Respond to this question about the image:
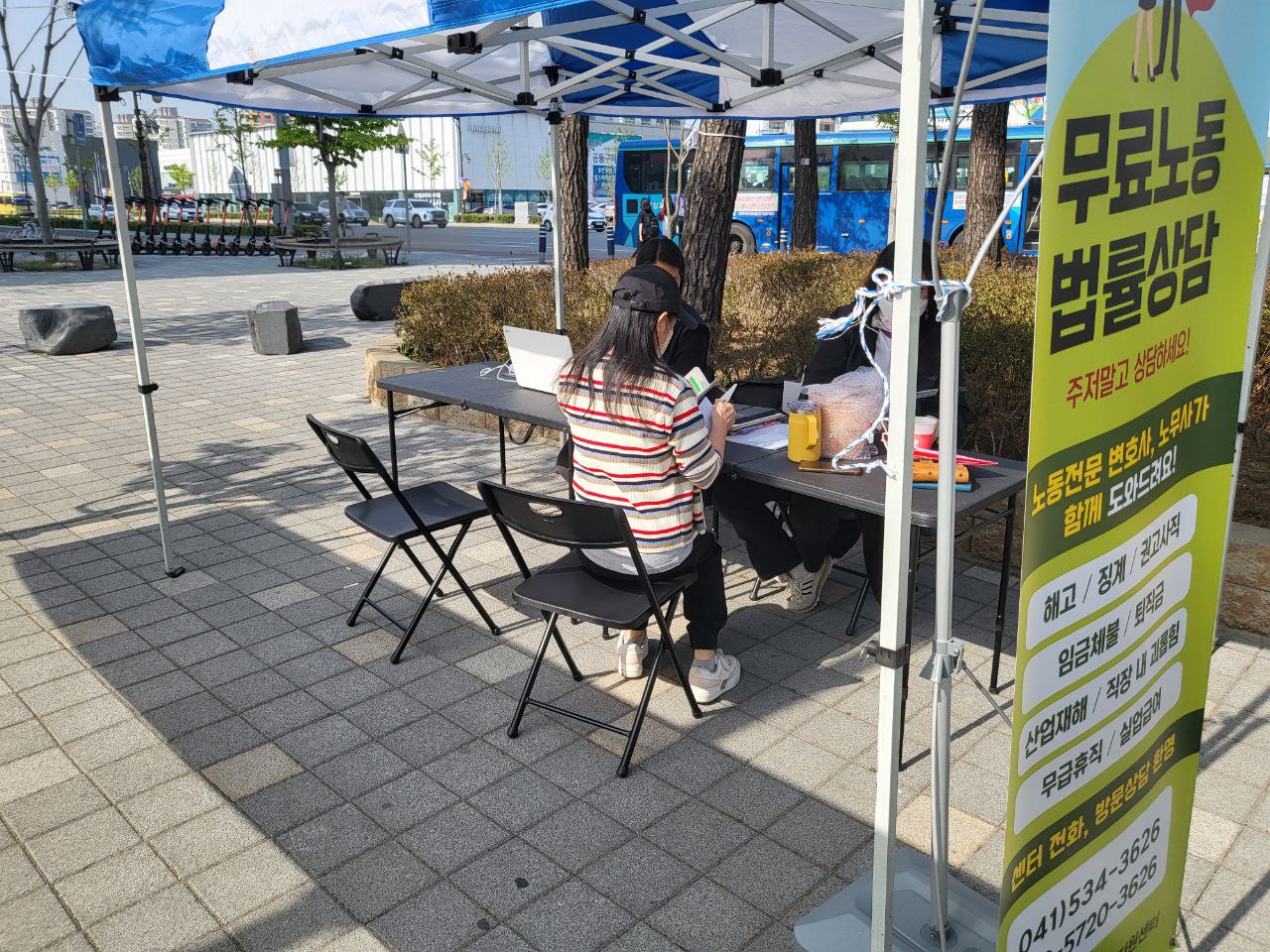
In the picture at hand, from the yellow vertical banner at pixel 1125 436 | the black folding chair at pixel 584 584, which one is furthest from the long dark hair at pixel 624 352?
the yellow vertical banner at pixel 1125 436

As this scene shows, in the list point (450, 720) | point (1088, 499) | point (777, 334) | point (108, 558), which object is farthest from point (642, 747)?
point (777, 334)

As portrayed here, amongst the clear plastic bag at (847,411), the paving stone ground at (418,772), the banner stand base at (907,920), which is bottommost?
the paving stone ground at (418,772)

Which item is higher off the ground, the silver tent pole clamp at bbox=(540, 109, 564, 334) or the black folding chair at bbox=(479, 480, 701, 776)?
the silver tent pole clamp at bbox=(540, 109, 564, 334)

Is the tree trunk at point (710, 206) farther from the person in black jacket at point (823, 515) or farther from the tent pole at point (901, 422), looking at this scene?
the tent pole at point (901, 422)

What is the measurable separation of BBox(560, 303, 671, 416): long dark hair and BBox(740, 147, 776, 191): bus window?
20025 mm

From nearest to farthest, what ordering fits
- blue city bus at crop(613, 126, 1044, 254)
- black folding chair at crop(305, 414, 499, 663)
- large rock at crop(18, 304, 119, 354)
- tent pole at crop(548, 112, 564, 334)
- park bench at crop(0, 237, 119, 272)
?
black folding chair at crop(305, 414, 499, 663) → tent pole at crop(548, 112, 564, 334) → large rock at crop(18, 304, 119, 354) → blue city bus at crop(613, 126, 1044, 254) → park bench at crop(0, 237, 119, 272)

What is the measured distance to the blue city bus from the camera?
19109 millimetres

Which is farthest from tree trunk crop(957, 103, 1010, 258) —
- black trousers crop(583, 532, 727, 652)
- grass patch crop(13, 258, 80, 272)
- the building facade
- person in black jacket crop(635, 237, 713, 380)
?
the building facade

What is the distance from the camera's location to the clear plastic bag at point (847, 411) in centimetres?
343

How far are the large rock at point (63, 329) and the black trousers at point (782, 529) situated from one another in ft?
31.3

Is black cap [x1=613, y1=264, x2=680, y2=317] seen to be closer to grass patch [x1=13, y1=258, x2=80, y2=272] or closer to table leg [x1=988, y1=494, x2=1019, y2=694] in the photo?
table leg [x1=988, y1=494, x2=1019, y2=694]

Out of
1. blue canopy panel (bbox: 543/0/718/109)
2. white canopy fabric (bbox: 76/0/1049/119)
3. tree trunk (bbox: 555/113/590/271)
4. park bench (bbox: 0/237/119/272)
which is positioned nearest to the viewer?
white canopy fabric (bbox: 76/0/1049/119)

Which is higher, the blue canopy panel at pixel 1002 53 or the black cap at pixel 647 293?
the blue canopy panel at pixel 1002 53

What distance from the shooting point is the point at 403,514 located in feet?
13.8
